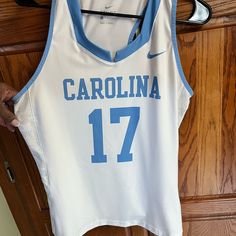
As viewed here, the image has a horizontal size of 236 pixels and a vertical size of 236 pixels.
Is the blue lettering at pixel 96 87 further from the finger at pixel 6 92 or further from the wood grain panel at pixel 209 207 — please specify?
the wood grain panel at pixel 209 207

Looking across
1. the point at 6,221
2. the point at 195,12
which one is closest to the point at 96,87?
the point at 195,12

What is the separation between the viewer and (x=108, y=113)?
64 centimetres

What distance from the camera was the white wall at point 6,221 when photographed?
0.93 metres

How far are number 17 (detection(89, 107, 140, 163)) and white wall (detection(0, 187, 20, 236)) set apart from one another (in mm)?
428

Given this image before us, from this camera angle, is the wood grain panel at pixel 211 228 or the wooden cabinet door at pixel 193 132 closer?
the wooden cabinet door at pixel 193 132

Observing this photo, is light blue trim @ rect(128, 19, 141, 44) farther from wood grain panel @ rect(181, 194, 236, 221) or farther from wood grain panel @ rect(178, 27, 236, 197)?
wood grain panel @ rect(181, 194, 236, 221)

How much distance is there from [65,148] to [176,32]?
0.37m

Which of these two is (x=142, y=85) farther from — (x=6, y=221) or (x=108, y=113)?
(x=6, y=221)

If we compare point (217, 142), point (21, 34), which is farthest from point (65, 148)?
point (217, 142)

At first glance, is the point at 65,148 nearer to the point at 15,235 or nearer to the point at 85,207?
the point at 85,207

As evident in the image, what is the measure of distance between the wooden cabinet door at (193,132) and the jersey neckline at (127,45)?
77 millimetres

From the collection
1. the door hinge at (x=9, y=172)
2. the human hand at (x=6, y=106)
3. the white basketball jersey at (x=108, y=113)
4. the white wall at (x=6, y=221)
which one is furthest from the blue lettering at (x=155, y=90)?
the white wall at (x=6, y=221)

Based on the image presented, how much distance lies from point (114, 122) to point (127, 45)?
18cm

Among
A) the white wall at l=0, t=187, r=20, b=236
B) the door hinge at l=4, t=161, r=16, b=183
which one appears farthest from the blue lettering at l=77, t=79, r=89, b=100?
the white wall at l=0, t=187, r=20, b=236
